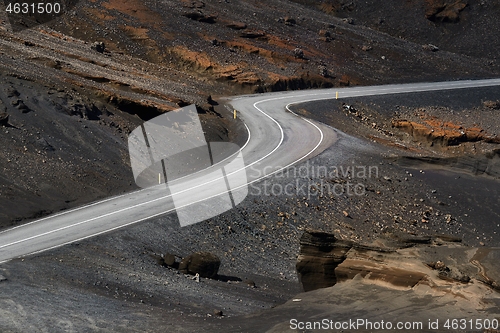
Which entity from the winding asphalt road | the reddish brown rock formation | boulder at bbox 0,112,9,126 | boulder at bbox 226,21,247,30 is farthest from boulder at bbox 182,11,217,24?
boulder at bbox 0,112,9,126

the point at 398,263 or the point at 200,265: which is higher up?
the point at 398,263

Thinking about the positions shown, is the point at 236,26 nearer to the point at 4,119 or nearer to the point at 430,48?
the point at 430,48

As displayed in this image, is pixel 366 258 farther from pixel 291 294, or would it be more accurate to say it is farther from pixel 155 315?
pixel 155 315

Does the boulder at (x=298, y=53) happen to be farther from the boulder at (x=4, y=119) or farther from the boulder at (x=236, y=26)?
the boulder at (x=4, y=119)

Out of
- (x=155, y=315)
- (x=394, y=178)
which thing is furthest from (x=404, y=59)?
(x=155, y=315)

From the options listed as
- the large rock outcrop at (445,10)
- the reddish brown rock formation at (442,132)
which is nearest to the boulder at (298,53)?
the reddish brown rock formation at (442,132)

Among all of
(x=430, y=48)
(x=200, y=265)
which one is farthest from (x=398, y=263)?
(x=430, y=48)

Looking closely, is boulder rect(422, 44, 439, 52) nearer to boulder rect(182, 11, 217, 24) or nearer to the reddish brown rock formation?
the reddish brown rock formation
